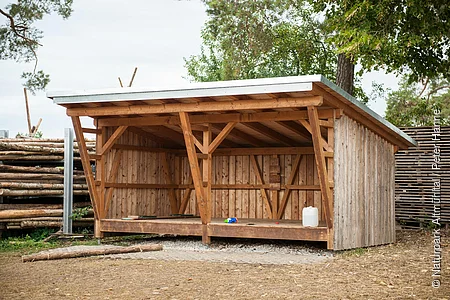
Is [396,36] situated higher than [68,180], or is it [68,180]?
[396,36]

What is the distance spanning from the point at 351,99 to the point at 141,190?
580 cm

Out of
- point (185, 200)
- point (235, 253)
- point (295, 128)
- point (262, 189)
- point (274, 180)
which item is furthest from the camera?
point (185, 200)

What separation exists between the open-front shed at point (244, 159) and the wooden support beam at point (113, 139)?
0.02 metres

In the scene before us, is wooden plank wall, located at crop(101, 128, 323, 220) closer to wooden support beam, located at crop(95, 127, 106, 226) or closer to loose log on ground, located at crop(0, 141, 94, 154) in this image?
wooden support beam, located at crop(95, 127, 106, 226)

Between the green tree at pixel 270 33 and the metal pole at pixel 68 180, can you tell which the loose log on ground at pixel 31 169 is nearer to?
the metal pole at pixel 68 180

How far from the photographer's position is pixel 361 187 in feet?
42.3

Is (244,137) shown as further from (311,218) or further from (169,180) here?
(311,218)

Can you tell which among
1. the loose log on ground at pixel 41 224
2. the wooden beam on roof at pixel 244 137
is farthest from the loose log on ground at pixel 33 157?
the wooden beam on roof at pixel 244 137

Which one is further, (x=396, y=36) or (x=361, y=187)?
(x=396, y=36)

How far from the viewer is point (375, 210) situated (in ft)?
44.9

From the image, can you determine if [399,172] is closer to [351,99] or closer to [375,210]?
[375,210]

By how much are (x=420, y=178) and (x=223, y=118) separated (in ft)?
22.5

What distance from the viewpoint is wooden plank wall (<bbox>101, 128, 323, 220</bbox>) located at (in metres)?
14.9

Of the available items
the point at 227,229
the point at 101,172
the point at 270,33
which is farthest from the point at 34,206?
the point at 270,33
